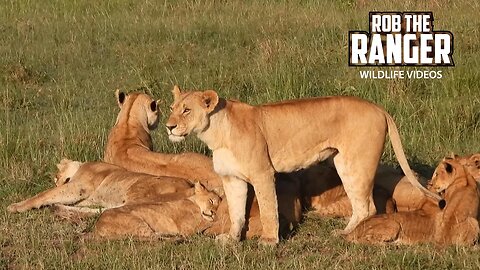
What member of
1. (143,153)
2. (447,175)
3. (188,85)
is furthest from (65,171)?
(188,85)

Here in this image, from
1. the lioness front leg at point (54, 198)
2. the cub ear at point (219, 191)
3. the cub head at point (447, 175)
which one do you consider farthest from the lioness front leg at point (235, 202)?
the lioness front leg at point (54, 198)

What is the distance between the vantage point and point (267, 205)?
648cm

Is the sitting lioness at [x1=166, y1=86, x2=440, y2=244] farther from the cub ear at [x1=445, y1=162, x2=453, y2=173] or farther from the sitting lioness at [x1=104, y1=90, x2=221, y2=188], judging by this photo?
the sitting lioness at [x1=104, y1=90, x2=221, y2=188]

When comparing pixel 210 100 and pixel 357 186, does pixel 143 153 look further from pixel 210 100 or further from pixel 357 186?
pixel 357 186

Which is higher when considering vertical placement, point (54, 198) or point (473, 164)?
point (473, 164)

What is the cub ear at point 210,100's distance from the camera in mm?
6391

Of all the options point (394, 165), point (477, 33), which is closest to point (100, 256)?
point (394, 165)

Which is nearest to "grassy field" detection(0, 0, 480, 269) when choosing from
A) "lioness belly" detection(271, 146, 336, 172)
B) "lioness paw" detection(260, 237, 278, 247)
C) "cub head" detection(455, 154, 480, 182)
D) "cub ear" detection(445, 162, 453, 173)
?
"lioness paw" detection(260, 237, 278, 247)

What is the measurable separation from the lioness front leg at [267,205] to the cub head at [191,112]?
51 cm

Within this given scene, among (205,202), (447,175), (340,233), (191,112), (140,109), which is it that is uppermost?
(191,112)

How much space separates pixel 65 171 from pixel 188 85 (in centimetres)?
372

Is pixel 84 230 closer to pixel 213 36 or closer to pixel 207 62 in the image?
pixel 207 62

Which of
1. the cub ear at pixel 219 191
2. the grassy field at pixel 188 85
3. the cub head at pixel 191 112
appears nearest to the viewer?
the grassy field at pixel 188 85

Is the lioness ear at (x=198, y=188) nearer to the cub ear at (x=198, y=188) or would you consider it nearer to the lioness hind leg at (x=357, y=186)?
the cub ear at (x=198, y=188)
